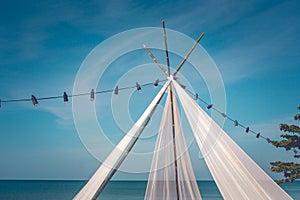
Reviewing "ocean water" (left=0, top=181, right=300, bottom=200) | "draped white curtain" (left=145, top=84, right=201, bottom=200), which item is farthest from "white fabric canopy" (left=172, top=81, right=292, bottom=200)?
"ocean water" (left=0, top=181, right=300, bottom=200)

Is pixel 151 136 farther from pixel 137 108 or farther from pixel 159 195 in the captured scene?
pixel 159 195

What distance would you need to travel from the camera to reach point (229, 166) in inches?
191

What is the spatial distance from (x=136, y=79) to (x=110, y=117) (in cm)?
71

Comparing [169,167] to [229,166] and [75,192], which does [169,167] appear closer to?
[229,166]

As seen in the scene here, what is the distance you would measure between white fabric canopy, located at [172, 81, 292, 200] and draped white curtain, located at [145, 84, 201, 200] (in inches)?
36.1

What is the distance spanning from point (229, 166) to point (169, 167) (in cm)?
153

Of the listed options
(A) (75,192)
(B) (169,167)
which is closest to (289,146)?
(B) (169,167)

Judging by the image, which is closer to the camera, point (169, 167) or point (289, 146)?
point (169, 167)

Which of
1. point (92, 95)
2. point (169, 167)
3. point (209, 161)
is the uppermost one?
point (92, 95)

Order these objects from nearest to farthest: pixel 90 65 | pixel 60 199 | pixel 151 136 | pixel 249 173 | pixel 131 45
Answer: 1. pixel 249 173
2. pixel 90 65
3. pixel 131 45
4. pixel 151 136
5. pixel 60 199

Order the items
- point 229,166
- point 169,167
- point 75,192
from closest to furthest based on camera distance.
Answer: point 229,166, point 169,167, point 75,192

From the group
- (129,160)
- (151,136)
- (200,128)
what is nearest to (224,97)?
(200,128)

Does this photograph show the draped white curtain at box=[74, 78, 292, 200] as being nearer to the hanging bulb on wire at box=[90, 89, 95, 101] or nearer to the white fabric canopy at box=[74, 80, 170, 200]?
the white fabric canopy at box=[74, 80, 170, 200]

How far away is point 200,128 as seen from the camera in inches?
203
